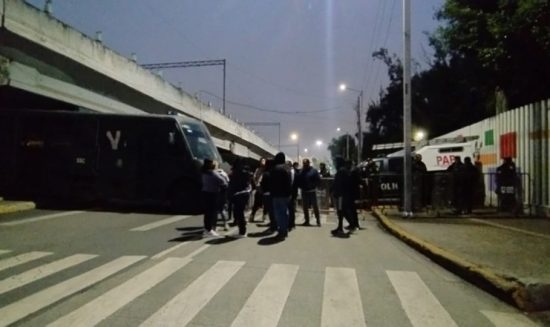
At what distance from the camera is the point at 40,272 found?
7.79 m

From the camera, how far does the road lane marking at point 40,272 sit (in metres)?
7.09

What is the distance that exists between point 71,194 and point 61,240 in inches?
270

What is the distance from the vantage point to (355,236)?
12.7m

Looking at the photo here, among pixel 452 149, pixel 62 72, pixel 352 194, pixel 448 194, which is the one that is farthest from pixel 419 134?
pixel 352 194

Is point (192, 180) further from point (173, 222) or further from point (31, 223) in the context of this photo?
point (31, 223)

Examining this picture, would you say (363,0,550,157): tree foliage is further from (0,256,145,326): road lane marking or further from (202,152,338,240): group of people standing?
(0,256,145,326): road lane marking

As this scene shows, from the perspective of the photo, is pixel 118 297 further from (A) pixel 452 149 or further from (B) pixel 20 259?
(A) pixel 452 149

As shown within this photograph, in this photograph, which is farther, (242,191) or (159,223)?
(159,223)

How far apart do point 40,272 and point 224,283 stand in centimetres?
278

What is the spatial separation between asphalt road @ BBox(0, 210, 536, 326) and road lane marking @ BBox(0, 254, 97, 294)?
15mm

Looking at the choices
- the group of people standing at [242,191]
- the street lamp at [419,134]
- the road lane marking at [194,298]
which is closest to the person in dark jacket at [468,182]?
the group of people standing at [242,191]

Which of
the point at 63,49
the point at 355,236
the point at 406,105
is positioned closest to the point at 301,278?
the point at 355,236

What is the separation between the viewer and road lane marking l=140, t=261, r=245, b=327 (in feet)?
18.6

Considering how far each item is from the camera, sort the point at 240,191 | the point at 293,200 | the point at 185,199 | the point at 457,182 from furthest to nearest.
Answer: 1. the point at 457,182
2. the point at 185,199
3. the point at 293,200
4. the point at 240,191
